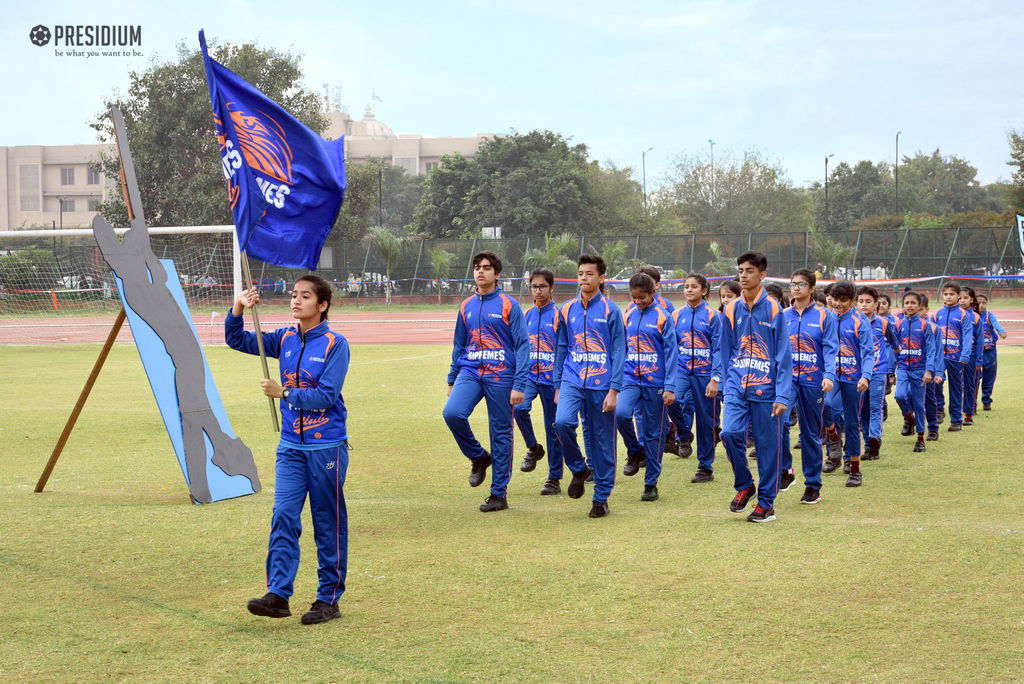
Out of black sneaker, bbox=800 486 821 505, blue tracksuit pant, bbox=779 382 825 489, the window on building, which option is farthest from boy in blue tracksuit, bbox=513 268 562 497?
the window on building

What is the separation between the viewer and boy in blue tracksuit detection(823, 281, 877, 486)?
28.0ft

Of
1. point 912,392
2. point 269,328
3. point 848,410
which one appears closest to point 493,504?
point 848,410

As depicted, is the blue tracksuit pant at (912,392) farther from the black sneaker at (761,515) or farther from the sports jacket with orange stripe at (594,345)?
the sports jacket with orange stripe at (594,345)

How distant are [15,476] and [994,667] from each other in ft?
26.9

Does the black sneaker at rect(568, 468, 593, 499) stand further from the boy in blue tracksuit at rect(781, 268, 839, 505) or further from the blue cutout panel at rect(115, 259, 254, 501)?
the blue cutout panel at rect(115, 259, 254, 501)

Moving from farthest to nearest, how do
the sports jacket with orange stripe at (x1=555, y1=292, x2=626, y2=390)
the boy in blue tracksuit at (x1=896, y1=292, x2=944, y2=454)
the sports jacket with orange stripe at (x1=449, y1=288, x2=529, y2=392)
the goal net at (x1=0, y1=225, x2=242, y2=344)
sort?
the goal net at (x1=0, y1=225, x2=242, y2=344)
the boy in blue tracksuit at (x1=896, y1=292, x2=944, y2=454)
the sports jacket with orange stripe at (x1=449, y1=288, x2=529, y2=392)
the sports jacket with orange stripe at (x1=555, y1=292, x2=626, y2=390)

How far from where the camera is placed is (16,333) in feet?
95.2

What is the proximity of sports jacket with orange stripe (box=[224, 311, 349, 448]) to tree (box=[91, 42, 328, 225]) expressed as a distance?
38715 millimetres

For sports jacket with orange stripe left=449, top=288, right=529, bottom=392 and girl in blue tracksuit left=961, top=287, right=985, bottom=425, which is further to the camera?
girl in blue tracksuit left=961, top=287, right=985, bottom=425

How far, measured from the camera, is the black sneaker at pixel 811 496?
24.7ft

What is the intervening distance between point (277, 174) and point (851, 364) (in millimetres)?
5546

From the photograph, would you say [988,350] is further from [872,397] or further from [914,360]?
[872,397]

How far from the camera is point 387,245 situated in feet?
139

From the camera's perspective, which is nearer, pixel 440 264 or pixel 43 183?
pixel 440 264
